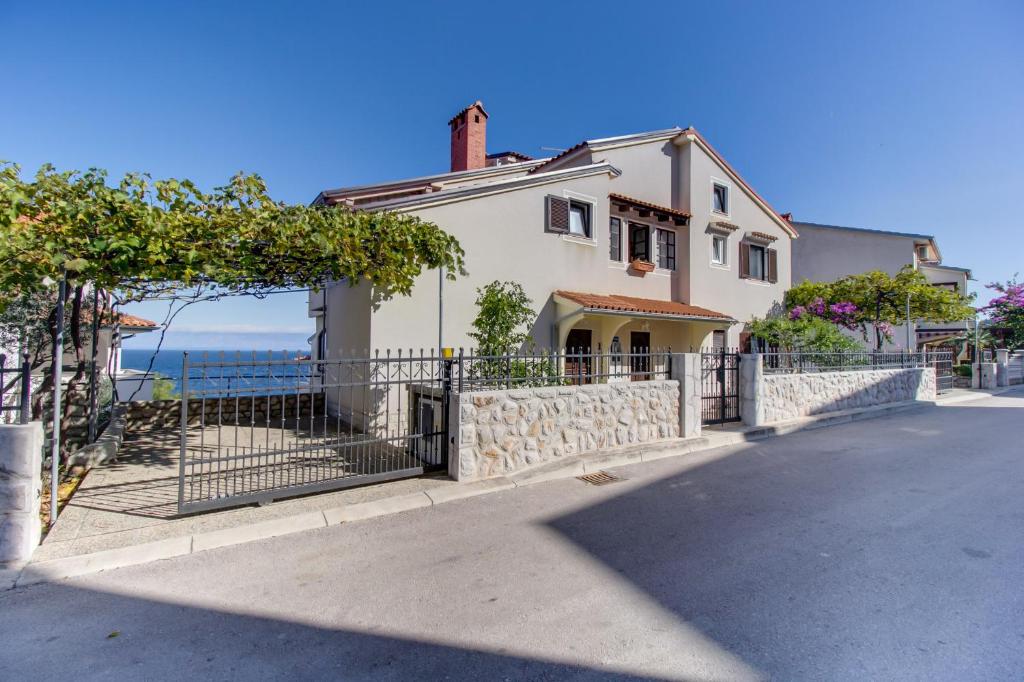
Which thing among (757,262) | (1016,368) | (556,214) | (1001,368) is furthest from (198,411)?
(1016,368)

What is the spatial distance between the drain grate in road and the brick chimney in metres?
13.7

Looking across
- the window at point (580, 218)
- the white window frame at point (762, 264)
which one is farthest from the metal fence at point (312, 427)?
the white window frame at point (762, 264)

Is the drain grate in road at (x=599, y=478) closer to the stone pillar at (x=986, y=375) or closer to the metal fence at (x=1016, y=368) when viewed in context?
the stone pillar at (x=986, y=375)

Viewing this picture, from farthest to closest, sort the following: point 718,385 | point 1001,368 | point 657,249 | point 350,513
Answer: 1. point 1001,368
2. point 657,249
3. point 718,385
4. point 350,513

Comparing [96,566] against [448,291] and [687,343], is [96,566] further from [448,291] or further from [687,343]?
[687,343]

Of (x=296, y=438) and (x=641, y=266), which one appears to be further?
(x=641, y=266)

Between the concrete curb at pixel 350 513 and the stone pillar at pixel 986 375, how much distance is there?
18.6 meters

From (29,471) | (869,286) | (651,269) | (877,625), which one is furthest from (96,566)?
(869,286)

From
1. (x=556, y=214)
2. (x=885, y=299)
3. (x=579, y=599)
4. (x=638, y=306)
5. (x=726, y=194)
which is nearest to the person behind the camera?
(x=579, y=599)

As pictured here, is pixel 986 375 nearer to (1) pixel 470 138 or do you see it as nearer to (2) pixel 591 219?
(2) pixel 591 219

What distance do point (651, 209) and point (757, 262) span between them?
666 centimetres

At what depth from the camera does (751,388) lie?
32.5 feet

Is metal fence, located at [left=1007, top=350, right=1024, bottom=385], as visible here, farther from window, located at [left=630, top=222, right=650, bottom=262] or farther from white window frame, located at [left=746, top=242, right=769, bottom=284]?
window, located at [left=630, top=222, right=650, bottom=262]

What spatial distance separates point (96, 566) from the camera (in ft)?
12.9
